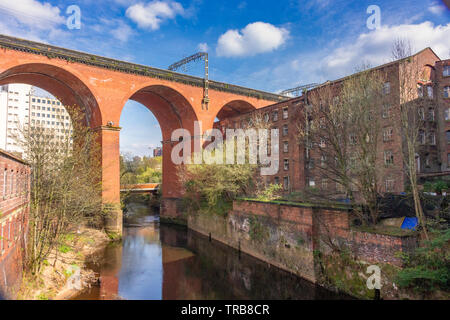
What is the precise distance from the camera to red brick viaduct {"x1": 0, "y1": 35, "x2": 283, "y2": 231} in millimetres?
19125

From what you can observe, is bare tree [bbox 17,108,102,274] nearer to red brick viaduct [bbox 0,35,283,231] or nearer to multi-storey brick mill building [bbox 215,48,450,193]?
red brick viaduct [bbox 0,35,283,231]

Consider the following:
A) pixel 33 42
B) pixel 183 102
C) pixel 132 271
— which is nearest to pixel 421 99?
pixel 132 271

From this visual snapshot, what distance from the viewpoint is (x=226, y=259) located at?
16.3 m

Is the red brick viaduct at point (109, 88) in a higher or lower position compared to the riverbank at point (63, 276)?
higher

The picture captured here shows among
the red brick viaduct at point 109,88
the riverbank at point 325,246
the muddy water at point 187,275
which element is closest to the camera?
the riverbank at point 325,246

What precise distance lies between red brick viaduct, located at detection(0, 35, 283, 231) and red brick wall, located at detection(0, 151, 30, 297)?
6986 mm

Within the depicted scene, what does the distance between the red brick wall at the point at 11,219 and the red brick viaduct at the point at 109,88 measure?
6986 mm

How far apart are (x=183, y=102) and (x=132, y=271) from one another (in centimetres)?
1636

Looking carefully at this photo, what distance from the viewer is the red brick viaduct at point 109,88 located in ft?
62.7

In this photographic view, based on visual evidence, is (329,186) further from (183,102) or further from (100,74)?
(100,74)

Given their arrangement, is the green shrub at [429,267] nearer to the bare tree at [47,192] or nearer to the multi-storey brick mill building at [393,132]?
the multi-storey brick mill building at [393,132]

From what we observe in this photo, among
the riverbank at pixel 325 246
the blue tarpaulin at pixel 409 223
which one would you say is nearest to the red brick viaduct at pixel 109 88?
the riverbank at pixel 325 246

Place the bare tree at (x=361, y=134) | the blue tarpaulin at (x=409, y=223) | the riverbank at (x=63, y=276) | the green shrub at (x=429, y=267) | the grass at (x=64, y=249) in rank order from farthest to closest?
the grass at (x=64, y=249) → the bare tree at (x=361, y=134) → the blue tarpaulin at (x=409, y=223) → the riverbank at (x=63, y=276) → the green shrub at (x=429, y=267)

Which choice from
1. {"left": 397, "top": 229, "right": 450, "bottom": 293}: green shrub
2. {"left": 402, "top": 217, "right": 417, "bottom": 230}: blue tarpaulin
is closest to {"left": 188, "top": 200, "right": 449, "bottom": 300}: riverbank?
{"left": 397, "top": 229, "right": 450, "bottom": 293}: green shrub
